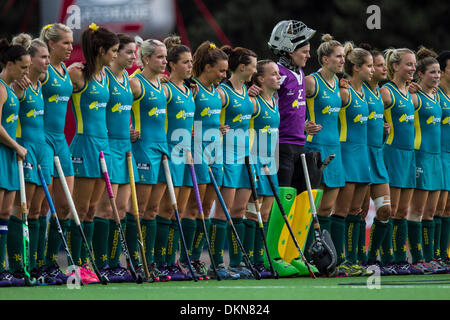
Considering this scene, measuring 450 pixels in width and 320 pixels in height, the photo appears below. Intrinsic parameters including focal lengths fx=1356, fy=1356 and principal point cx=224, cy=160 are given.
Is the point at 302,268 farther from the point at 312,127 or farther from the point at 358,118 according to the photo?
the point at 358,118

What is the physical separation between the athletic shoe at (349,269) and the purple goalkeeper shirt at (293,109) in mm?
1160

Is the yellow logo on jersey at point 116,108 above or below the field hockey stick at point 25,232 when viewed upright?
above

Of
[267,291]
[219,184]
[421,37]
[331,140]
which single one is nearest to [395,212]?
[331,140]

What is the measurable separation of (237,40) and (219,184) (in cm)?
1511

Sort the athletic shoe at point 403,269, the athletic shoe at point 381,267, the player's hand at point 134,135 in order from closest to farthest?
the player's hand at point 134,135 < the athletic shoe at point 381,267 < the athletic shoe at point 403,269

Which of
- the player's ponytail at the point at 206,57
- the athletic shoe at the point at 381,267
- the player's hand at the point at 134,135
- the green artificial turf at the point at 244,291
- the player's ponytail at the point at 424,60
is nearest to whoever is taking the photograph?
the green artificial turf at the point at 244,291

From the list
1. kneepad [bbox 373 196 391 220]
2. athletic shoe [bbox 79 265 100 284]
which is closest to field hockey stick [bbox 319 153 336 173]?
kneepad [bbox 373 196 391 220]

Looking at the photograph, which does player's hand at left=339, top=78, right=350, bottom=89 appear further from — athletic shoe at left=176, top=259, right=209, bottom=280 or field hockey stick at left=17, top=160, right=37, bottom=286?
field hockey stick at left=17, top=160, right=37, bottom=286

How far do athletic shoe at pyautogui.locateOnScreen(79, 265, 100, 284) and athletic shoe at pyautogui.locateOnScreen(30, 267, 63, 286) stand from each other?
20 centimetres

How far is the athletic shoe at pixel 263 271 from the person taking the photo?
12.0 meters

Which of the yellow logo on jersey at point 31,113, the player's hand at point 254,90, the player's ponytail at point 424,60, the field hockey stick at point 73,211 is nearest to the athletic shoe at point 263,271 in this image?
the player's hand at point 254,90

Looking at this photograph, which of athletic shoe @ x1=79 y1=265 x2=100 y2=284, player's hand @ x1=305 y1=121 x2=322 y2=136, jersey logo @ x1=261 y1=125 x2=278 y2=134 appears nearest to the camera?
athletic shoe @ x1=79 y1=265 x2=100 y2=284

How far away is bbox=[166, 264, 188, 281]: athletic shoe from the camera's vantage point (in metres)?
11.5

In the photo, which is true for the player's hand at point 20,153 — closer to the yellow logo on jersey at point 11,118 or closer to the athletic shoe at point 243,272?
the yellow logo on jersey at point 11,118
